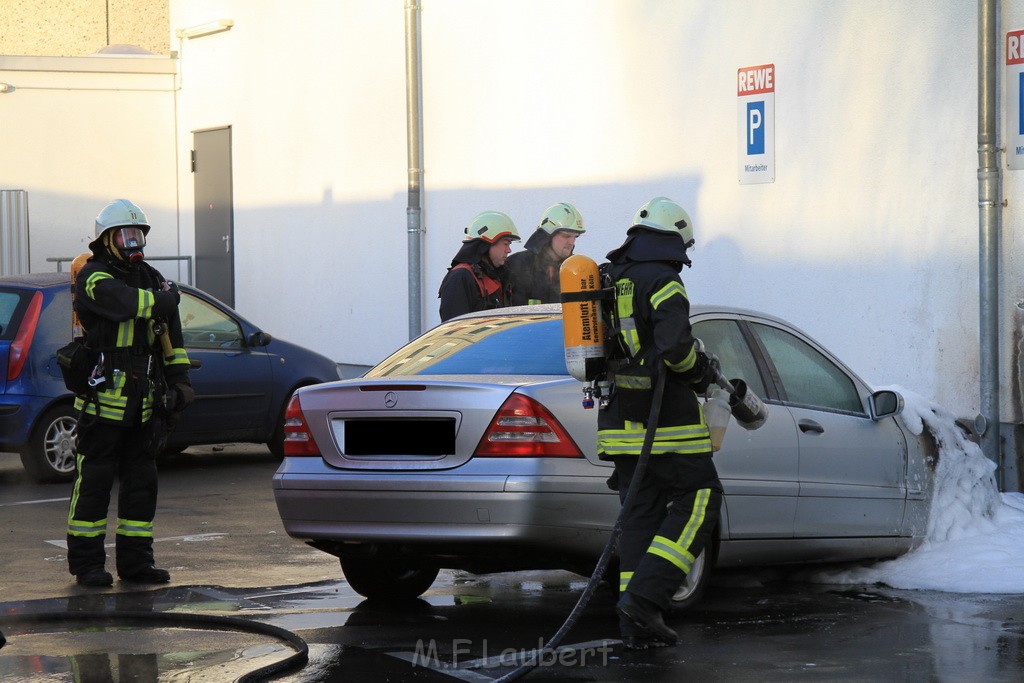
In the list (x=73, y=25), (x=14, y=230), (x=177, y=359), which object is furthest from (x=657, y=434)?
(x=73, y=25)

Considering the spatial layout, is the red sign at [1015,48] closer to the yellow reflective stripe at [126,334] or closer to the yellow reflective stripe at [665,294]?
the yellow reflective stripe at [665,294]

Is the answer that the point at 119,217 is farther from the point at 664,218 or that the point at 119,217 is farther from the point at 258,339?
the point at 258,339

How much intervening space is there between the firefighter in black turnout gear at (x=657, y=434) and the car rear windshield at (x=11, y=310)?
657 centimetres

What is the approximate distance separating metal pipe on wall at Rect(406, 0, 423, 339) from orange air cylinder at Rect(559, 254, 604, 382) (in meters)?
9.66

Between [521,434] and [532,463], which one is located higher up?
[521,434]

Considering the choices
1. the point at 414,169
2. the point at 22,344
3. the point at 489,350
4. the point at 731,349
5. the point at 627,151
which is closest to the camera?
the point at 489,350

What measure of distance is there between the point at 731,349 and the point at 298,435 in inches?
79.5

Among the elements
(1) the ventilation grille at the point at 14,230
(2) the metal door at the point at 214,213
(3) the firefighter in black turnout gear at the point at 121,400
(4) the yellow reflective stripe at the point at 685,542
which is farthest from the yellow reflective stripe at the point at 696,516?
(1) the ventilation grille at the point at 14,230

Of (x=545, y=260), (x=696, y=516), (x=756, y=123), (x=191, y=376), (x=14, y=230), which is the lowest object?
(x=696, y=516)

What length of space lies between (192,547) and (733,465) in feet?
11.2

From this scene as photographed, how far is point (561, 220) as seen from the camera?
394 inches

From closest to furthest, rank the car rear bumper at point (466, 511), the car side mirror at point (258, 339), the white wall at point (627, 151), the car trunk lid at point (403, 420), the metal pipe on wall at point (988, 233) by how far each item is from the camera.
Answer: the car rear bumper at point (466, 511), the car trunk lid at point (403, 420), the metal pipe on wall at point (988, 233), the white wall at point (627, 151), the car side mirror at point (258, 339)

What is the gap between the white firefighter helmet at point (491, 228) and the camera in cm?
967

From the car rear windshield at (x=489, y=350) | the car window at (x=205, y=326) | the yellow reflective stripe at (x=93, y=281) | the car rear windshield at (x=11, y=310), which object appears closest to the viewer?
the car rear windshield at (x=489, y=350)
